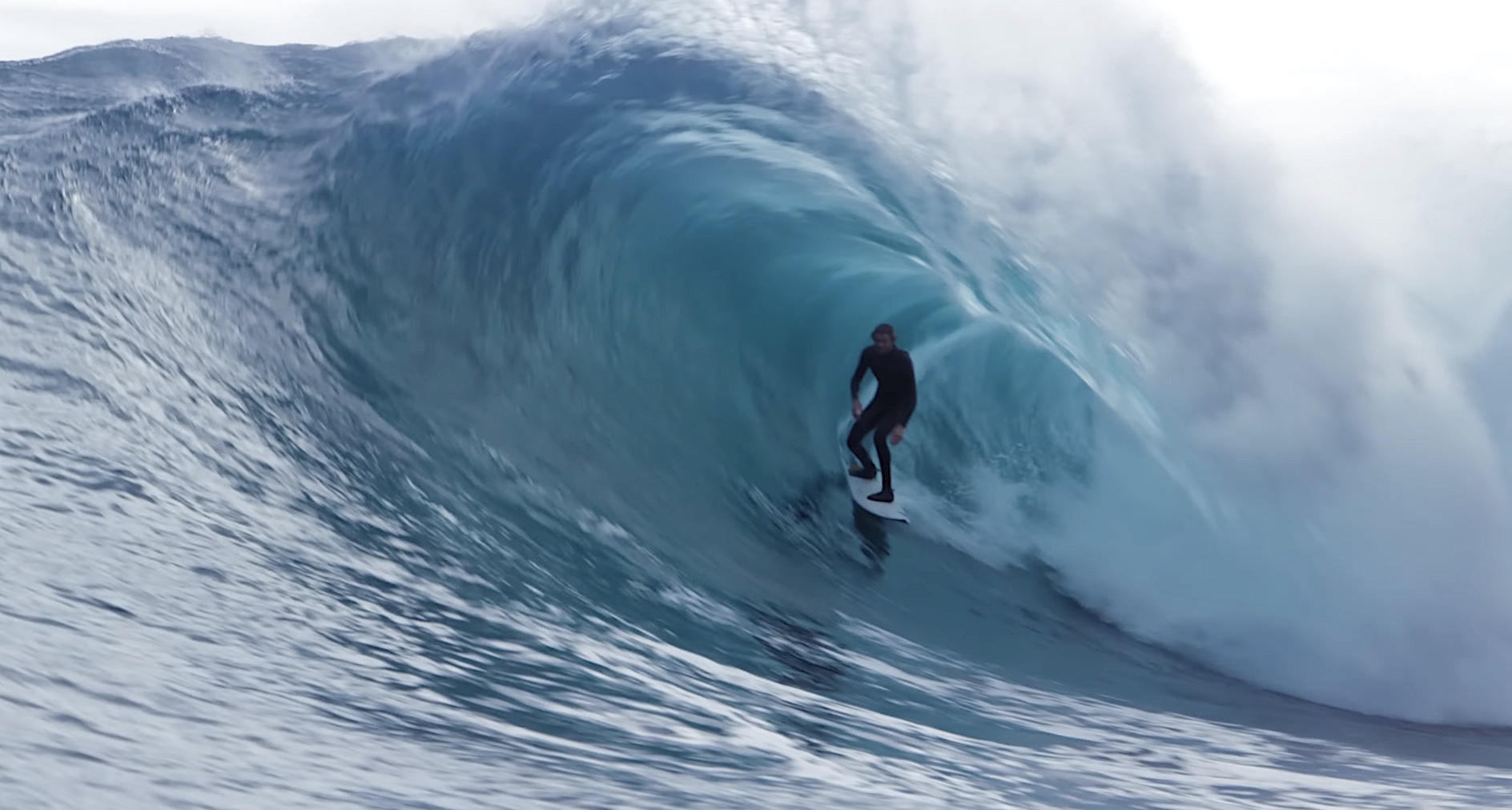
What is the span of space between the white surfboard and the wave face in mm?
114

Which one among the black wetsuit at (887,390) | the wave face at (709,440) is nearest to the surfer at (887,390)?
the black wetsuit at (887,390)

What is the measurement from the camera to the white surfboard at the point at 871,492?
7.36 m

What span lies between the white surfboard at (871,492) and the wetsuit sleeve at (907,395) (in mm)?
563

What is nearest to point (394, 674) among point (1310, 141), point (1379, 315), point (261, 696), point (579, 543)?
point (261, 696)

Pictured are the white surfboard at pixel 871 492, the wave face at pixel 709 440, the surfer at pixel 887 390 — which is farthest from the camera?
the white surfboard at pixel 871 492

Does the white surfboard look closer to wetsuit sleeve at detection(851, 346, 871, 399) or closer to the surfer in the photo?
the surfer

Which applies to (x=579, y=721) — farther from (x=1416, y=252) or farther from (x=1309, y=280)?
(x=1416, y=252)

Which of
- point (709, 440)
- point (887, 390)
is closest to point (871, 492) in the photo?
point (887, 390)

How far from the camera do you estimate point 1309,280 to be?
27.0 ft

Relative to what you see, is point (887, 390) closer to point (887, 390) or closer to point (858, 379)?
point (887, 390)

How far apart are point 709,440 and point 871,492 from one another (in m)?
0.98

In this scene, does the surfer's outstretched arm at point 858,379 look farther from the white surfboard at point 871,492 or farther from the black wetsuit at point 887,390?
the white surfboard at point 871,492

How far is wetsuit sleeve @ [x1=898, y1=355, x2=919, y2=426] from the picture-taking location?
7.03 m

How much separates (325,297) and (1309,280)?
5918 mm
